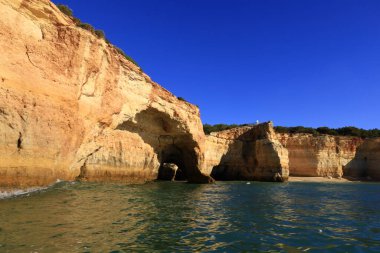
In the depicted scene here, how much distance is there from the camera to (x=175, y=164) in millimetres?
34812

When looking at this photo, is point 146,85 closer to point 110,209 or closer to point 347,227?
point 110,209

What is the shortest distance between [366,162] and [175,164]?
4078 centimetres

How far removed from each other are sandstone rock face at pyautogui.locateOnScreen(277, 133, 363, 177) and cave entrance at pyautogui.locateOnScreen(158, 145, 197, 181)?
25.7 meters

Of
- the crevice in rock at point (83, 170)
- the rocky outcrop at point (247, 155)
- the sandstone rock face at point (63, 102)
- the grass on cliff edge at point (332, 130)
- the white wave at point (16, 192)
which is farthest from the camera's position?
the grass on cliff edge at point (332, 130)

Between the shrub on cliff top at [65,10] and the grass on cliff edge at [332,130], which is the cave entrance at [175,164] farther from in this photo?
the grass on cliff edge at [332,130]

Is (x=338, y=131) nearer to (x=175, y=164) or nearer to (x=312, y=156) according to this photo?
(x=312, y=156)

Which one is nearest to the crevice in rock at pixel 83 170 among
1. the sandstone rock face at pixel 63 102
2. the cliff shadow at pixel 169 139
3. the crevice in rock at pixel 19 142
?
the sandstone rock face at pixel 63 102

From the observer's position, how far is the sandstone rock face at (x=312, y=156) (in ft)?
183

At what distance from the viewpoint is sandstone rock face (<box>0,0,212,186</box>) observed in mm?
14297

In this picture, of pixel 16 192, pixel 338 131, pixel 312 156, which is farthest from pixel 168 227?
pixel 338 131

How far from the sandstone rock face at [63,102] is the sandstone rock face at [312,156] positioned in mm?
34365

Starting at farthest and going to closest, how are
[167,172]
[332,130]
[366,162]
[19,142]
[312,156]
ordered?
1. [332,130]
2. [366,162]
3. [312,156]
4. [167,172]
5. [19,142]

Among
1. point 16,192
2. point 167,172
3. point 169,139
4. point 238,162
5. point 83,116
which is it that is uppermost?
point 169,139

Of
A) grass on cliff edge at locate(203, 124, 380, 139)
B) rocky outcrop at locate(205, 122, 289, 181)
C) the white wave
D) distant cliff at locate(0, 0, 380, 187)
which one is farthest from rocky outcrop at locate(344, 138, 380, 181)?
the white wave
